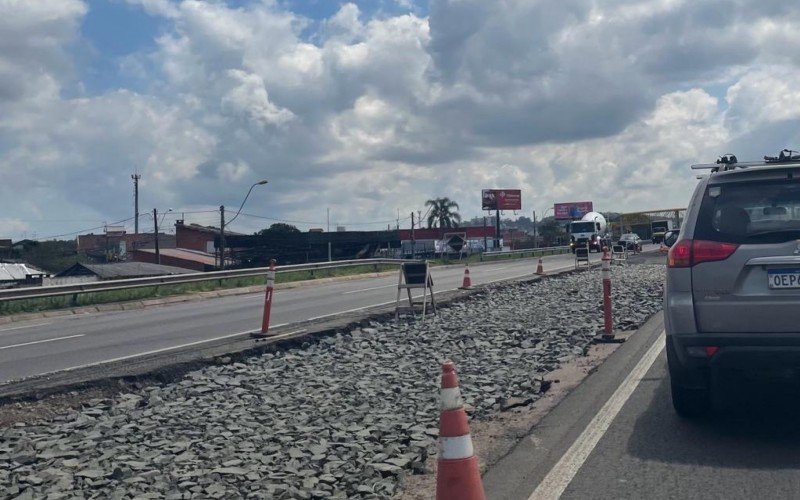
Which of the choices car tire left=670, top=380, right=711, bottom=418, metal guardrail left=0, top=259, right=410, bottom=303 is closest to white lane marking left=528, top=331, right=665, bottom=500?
car tire left=670, top=380, right=711, bottom=418

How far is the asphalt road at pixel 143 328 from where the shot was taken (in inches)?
507

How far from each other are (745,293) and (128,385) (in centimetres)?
680

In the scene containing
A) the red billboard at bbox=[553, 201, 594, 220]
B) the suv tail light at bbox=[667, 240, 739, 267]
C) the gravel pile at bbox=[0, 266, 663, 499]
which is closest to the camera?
the gravel pile at bbox=[0, 266, 663, 499]

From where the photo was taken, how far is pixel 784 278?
6.23 meters

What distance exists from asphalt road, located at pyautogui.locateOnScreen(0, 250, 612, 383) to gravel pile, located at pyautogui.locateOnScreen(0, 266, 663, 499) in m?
2.85

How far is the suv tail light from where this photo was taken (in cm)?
642

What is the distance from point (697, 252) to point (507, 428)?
2.21m

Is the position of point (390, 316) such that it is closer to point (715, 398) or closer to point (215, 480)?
point (715, 398)

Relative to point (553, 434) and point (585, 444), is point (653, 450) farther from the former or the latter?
point (553, 434)

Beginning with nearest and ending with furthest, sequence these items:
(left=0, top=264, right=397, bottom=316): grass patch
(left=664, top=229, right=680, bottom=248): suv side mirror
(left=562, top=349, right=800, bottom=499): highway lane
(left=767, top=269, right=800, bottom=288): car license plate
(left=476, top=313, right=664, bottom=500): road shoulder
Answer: (left=562, top=349, right=800, bottom=499): highway lane, (left=476, top=313, right=664, bottom=500): road shoulder, (left=767, top=269, right=800, bottom=288): car license plate, (left=664, top=229, right=680, bottom=248): suv side mirror, (left=0, top=264, right=397, bottom=316): grass patch

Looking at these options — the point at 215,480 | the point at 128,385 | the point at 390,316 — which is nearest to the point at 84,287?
the point at 390,316

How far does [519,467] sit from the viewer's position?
615 cm

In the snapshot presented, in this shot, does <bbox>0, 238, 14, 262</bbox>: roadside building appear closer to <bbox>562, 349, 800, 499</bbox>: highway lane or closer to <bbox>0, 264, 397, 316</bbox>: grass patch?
<bbox>0, 264, 397, 316</bbox>: grass patch

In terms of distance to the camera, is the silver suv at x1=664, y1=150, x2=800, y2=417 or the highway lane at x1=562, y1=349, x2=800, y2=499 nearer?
the highway lane at x1=562, y1=349, x2=800, y2=499
